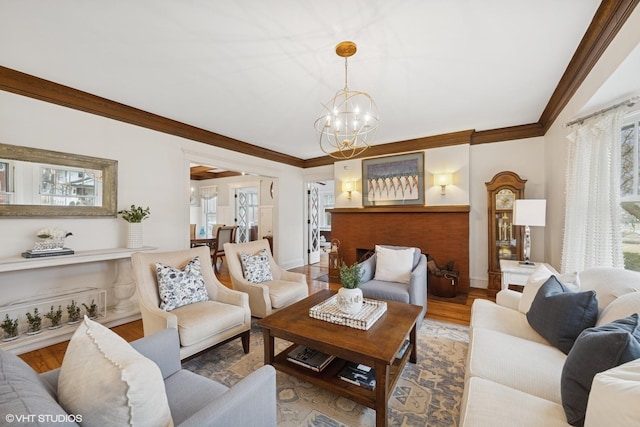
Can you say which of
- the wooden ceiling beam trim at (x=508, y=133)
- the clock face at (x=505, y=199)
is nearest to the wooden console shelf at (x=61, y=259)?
the clock face at (x=505, y=199)

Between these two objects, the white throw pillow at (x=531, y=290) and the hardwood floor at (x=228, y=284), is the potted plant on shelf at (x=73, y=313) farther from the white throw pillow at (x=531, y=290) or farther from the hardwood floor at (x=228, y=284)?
the white throw pillow at (x=531, y=290)

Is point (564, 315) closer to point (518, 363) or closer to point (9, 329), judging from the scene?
point (518, 363)

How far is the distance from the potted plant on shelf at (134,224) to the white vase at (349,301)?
2.69 m

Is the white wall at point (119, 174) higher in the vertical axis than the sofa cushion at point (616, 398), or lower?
higher

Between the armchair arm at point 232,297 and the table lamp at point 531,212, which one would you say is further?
the table lamp at point 531,212

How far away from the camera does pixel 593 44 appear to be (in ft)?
6.39

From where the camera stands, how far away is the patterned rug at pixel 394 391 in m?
1.62

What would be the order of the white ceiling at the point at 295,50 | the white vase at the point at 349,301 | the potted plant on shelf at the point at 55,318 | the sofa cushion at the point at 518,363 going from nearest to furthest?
the sofa cushion at the point at 518,363, the white ceiling at the point at 295,50, the white vase at the point at 349,301, the potted plant on shelf at the point at 55,318

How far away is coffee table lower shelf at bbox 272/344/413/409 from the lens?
157 centimetres

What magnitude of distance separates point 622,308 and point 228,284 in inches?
186

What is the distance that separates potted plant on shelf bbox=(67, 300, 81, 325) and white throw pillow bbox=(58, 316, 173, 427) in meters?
→ 2.53

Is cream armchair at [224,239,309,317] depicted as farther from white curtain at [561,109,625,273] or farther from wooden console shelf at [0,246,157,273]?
white curtain at [561,109,625,273]

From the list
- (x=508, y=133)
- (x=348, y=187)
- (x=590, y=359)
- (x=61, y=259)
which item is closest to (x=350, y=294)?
(x=590, y=359)

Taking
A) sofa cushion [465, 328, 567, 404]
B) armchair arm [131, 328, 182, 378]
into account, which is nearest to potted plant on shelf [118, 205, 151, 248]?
armchair arm [131, 328, 182, 378]
